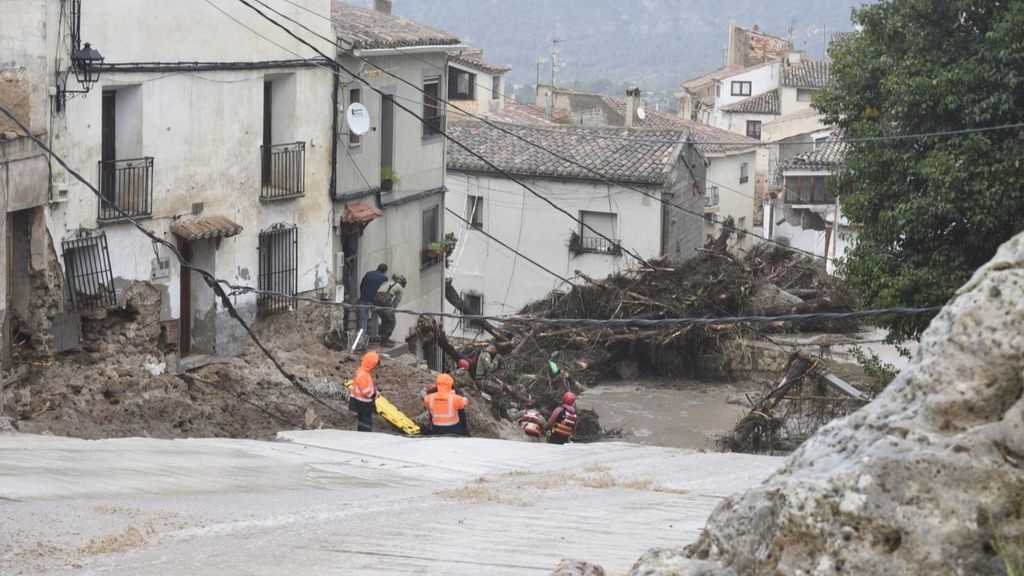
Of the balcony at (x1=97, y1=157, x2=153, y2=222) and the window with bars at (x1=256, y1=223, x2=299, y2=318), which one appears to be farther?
the window with bars at (x1=256, y1=223, x2=299, y2=318)

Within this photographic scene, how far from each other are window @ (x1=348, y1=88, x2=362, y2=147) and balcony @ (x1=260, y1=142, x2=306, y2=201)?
1.77 meters

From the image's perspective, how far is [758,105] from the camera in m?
70.6

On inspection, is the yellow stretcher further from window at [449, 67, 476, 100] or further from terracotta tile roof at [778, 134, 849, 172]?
terracotta tile roof at [778, 134, 849, 172]

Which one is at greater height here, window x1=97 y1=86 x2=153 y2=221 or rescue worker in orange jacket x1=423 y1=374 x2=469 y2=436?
window x1=97 y1=86 x2=153 y2=221

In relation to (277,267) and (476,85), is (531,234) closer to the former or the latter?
(277,267)

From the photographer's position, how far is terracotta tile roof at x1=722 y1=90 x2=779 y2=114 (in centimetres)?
7044

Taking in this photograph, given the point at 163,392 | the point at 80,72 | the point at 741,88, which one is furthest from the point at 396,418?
the point at 741,88

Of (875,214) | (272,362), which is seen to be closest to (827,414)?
(875,214)

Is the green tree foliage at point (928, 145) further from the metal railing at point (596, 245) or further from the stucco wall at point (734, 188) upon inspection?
the stucco wall at point (734, 188)

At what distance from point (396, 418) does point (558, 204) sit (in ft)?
59.0

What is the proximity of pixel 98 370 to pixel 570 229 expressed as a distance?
19571mm

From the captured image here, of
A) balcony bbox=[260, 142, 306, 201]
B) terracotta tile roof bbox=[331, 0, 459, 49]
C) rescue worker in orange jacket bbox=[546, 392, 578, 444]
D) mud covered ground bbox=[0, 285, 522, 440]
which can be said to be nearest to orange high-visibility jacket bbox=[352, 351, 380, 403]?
mud covered ground bbox=[0, 285, 522, 440]

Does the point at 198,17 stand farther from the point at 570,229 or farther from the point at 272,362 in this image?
the point at 570,229

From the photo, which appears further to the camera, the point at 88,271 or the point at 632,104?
the point at 632,104
